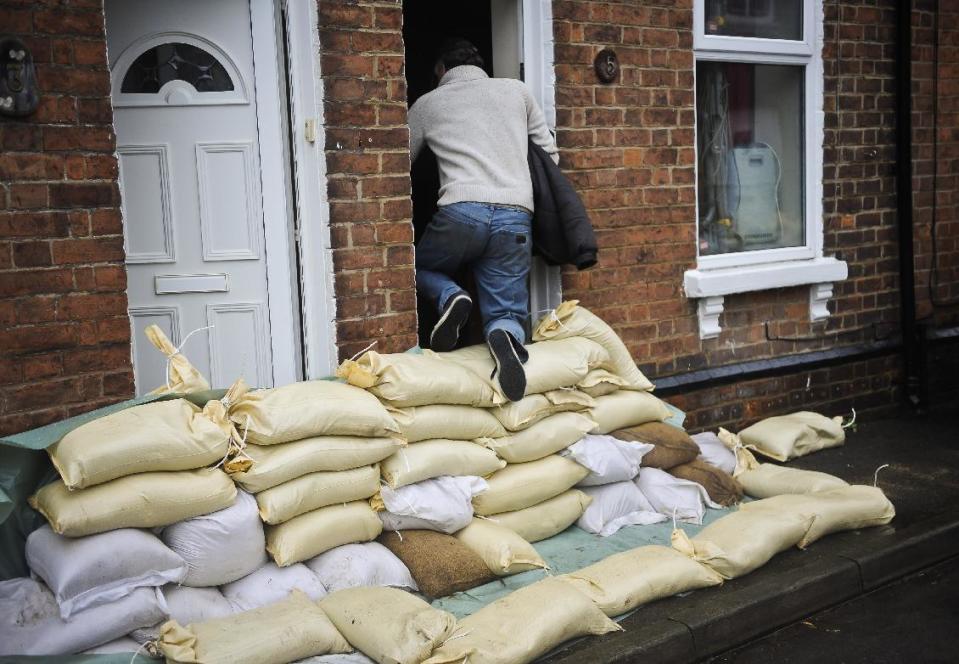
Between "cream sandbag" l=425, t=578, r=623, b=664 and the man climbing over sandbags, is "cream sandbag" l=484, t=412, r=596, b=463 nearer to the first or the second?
the man climbing over sandbags

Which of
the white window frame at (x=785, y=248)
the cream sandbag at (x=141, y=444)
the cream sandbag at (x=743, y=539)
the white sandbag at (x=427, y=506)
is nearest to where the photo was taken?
the cream sandbag at (x=141, y=444)

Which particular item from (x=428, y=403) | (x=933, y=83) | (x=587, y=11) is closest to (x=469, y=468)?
(x=428, y=403)

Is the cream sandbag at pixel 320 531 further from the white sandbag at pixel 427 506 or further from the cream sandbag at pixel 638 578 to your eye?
the cream sandbag at pixel 638 578

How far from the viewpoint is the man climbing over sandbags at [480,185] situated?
5266mm

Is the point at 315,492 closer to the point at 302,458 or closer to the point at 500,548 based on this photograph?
the point at 302,458

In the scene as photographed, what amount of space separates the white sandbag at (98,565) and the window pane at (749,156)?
415cm

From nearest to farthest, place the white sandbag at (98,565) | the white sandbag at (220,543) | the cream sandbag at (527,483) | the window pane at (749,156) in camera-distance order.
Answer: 1. the white sandbag at (98,565)
2. the white sandbag at (220,543)
3. the cream sandbag at (527,483)
4. the window pane at (749,156)

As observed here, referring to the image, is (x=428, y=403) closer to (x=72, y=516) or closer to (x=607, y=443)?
(x=607, y=443)

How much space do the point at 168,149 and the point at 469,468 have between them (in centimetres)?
199

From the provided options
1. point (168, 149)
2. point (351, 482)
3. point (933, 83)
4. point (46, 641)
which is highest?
point (933, 83)

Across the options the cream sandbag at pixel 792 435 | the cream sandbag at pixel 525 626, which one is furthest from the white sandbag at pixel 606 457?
the cream sandbag at pixel 792 435

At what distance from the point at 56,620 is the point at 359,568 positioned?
114cm

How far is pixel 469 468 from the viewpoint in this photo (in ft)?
15.3

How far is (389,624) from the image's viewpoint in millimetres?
3676
